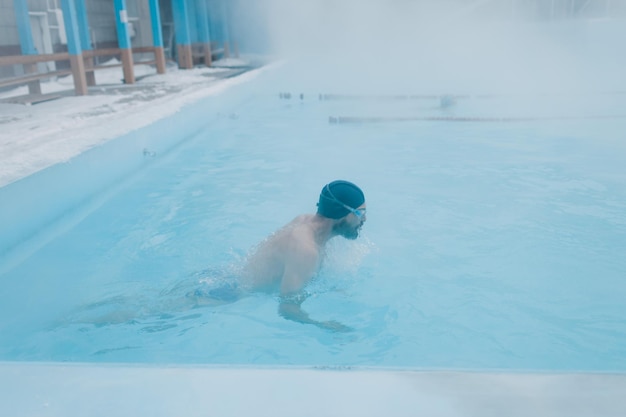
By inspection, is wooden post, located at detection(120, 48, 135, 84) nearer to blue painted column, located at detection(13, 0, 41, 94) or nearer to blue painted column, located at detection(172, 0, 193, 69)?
blue painted column, located at detection(13, 0, 41, 94)

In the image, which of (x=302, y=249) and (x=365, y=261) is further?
(x=365, y=261)

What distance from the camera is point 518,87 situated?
12352 millimetres

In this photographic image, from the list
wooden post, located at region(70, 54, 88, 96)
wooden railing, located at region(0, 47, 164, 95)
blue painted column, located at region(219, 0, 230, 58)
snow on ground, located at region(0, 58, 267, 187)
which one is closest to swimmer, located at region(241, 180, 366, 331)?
snow on ground, located at region(0, 58, 267, 187)

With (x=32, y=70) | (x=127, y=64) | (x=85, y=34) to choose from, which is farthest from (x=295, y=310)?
(x=85, y=34)

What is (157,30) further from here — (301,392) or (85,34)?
(301,392)

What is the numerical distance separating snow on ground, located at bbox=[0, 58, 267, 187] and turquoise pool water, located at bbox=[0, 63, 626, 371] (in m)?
0.23

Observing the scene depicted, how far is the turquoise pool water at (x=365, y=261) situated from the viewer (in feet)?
8.97

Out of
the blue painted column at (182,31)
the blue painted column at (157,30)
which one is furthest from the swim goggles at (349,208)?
the blue painted column at (182,31)

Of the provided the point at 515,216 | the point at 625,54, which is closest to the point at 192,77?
the point at 515,216

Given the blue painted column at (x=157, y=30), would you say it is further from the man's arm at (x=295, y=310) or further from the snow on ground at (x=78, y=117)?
the man's arm at (x=295, y=310)

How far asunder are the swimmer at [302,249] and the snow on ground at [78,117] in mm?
1981

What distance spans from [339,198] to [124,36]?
8.12 m

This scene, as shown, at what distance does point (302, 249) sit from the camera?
2.51 metres

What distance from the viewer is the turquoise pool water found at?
2.73 meters
